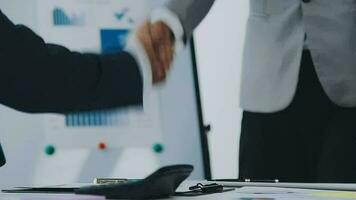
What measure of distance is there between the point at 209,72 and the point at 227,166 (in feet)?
0.92

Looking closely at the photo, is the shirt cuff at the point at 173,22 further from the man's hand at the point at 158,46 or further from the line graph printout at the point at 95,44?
the line graph printout at the point at 95,44

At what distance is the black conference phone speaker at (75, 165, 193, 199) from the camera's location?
0.48 m

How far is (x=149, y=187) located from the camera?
0.51m

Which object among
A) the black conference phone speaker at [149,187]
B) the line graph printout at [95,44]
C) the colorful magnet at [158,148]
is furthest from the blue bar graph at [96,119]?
the black conference phone speaker at [149,187]

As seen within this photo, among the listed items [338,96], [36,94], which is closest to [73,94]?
[36,94]

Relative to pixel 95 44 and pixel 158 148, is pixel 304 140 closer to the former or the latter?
pixel 158 148

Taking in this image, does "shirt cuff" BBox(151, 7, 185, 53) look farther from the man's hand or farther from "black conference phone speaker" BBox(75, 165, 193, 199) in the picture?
"black conference phone speaker" BBox(75, 165, 193, 199)

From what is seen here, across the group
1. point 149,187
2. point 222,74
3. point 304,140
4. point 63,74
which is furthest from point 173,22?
point 222,74

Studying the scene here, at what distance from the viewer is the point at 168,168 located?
20.6 inches

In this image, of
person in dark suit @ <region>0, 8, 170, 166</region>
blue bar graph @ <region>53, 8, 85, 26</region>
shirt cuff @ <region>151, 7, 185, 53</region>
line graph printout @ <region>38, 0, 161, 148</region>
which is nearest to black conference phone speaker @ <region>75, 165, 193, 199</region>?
person in dark suit @ <region>0, 8, 170, 166</region>

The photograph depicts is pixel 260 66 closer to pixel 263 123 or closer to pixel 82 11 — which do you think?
pixel 263 123

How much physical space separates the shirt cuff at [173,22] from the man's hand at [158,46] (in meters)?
0.01

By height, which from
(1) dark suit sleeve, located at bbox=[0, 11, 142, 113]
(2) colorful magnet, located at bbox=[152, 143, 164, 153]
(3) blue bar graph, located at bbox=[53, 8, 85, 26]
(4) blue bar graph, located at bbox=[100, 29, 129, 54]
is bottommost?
(2) colorful magnet, located at bbox=[152, 143, 164, 153]

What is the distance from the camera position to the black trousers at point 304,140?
934 mm
